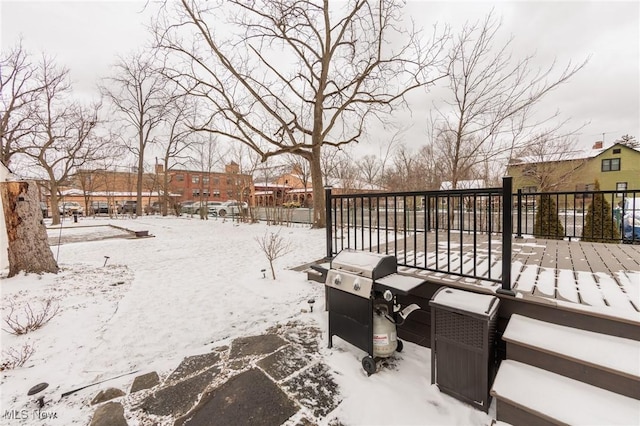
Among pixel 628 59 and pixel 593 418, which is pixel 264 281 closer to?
pixel 593 418

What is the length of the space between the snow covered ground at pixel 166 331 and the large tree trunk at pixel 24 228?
11.2 inches

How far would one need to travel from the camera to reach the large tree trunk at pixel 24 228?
4242mm

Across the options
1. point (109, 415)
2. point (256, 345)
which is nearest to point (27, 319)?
point (109, 415)

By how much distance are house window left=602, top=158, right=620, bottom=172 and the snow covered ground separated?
31.9 metres

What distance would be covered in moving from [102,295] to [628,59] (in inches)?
472

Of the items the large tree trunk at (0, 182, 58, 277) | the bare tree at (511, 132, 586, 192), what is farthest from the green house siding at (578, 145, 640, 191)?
the large tree trunk at (0, 182, 58, 277)

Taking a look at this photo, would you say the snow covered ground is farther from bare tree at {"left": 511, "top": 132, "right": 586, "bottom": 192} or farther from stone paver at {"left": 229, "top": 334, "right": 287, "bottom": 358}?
bare tree at {"left": 511, "top": 132, "right": 586, "bottom": 192}

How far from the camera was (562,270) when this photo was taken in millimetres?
2750

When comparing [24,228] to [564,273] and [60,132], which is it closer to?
[564,273]

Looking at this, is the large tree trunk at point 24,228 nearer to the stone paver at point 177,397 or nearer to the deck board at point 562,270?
the stone paver at point 177,397

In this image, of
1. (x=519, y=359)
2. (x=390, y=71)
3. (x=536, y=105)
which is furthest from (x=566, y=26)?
(x=519, y=359)

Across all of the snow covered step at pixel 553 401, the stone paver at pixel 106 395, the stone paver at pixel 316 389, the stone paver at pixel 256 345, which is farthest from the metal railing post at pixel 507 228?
the stone paver at pixel 106 395

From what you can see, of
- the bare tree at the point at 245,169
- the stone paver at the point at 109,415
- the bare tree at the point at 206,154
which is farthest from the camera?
the bare tree at the point at 206,154

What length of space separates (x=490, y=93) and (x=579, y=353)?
23.2 ft
